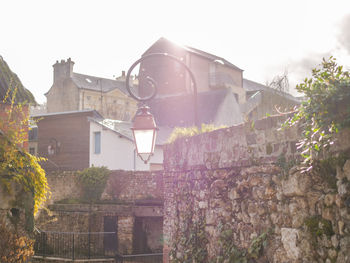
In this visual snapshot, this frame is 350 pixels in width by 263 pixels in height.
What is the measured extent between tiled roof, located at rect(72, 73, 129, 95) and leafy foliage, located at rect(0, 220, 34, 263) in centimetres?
3665

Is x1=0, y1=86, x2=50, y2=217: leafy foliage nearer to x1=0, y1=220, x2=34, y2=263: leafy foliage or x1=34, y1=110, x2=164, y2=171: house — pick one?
x1=0, y1=220, x2=34, y2=263: leafy foliage

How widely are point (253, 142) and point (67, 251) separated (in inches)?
532

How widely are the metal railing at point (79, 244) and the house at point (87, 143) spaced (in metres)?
7.88

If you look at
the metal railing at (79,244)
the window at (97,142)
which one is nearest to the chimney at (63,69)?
the window at (97,142)

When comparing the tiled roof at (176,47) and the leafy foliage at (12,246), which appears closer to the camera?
the leafy foliage at (12,246)

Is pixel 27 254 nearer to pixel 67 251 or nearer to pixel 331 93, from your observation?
pixel 331 93

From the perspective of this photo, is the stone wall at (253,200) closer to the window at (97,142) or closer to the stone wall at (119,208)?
the stone wall at (119,208)

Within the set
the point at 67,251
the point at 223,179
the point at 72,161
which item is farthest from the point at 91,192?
the point at 223,179

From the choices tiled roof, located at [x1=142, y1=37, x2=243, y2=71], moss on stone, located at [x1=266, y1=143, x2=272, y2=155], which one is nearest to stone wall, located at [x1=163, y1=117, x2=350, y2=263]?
moss on stone, located at [x1=266, y1=143, x2=272, y2=155]

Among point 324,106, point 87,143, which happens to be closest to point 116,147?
point 87,143

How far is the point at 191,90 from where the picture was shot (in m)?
31.5

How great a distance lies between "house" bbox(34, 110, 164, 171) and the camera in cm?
2593

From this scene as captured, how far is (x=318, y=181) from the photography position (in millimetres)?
4230

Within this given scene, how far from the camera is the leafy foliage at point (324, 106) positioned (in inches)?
148
